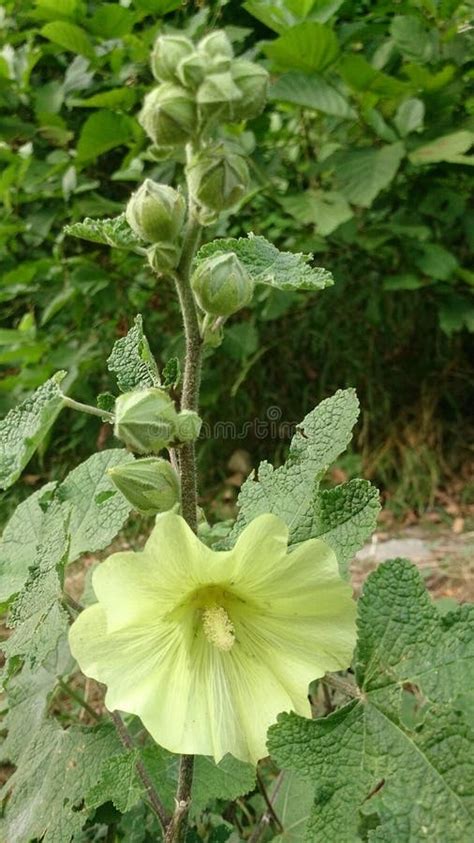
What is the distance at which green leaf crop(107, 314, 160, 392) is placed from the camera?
822 mm

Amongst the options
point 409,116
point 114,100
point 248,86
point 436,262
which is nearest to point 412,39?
point 409,116

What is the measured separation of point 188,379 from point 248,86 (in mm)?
271

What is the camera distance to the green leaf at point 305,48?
2023 mm

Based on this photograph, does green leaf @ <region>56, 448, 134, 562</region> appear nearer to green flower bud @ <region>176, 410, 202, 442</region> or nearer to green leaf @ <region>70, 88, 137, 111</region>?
green flower bud @ <region>176, 410, 202, 442</region>

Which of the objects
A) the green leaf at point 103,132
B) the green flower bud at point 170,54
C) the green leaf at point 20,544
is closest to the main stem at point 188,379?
the green flower bud at point 170,54

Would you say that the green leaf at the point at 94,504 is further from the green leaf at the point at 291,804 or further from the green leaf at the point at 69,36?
the green leaf at the point at 69,36

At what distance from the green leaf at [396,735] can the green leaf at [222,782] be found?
10.2 inches

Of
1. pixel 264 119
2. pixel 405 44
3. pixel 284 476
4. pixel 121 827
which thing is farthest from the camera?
pixel 264 119

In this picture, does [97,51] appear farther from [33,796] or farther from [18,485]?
[33,796]

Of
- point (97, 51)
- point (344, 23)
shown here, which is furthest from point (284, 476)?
point (344, 23)

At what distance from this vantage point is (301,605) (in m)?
0.71

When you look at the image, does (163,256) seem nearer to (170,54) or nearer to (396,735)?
(170,54)

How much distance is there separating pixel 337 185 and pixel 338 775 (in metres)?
2.10

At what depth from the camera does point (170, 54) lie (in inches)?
28.7
